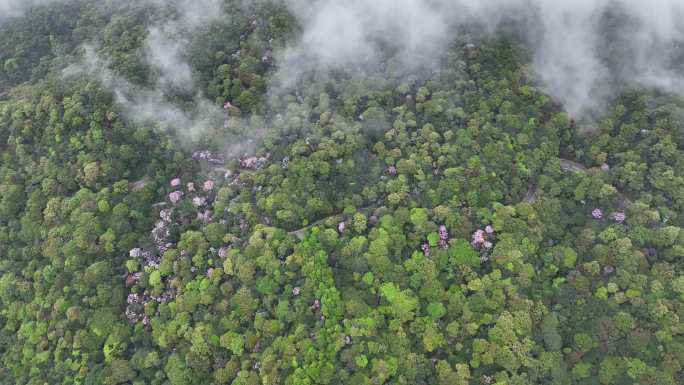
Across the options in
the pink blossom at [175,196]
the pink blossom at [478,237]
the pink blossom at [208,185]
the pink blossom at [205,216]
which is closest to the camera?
the pink blossom at [478,237]

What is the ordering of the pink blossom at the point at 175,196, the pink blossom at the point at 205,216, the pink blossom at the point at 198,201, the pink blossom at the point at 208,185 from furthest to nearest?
the pink blossom at the point at 208,185 → the pink blossom at the point at 175,196 → the pink blossom at the point at 198,201 → the pink blossom at the point at 205,216

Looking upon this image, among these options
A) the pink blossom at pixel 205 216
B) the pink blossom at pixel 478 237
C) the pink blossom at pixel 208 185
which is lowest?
the pink blossom at pixel 205 216

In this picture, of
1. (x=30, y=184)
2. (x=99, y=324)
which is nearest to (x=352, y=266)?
(x=99, y=324)

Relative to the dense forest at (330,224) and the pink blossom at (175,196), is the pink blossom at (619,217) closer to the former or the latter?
the dense forest at (330,224)

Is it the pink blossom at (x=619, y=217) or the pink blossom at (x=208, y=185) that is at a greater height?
the pink blossom at (x=619, y=217)

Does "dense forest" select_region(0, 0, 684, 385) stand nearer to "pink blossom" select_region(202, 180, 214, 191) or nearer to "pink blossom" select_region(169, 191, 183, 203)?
"pink blossom" select_region(169, 191, 183, 203)

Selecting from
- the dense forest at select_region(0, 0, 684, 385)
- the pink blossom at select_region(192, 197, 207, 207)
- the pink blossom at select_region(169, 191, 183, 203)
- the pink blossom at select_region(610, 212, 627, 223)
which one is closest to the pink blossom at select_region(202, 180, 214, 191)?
the dense forest at select_region(0, 0, 684, 385)

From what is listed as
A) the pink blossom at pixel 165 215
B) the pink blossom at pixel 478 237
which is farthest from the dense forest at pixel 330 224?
the pink blossom at pixel 165 215
